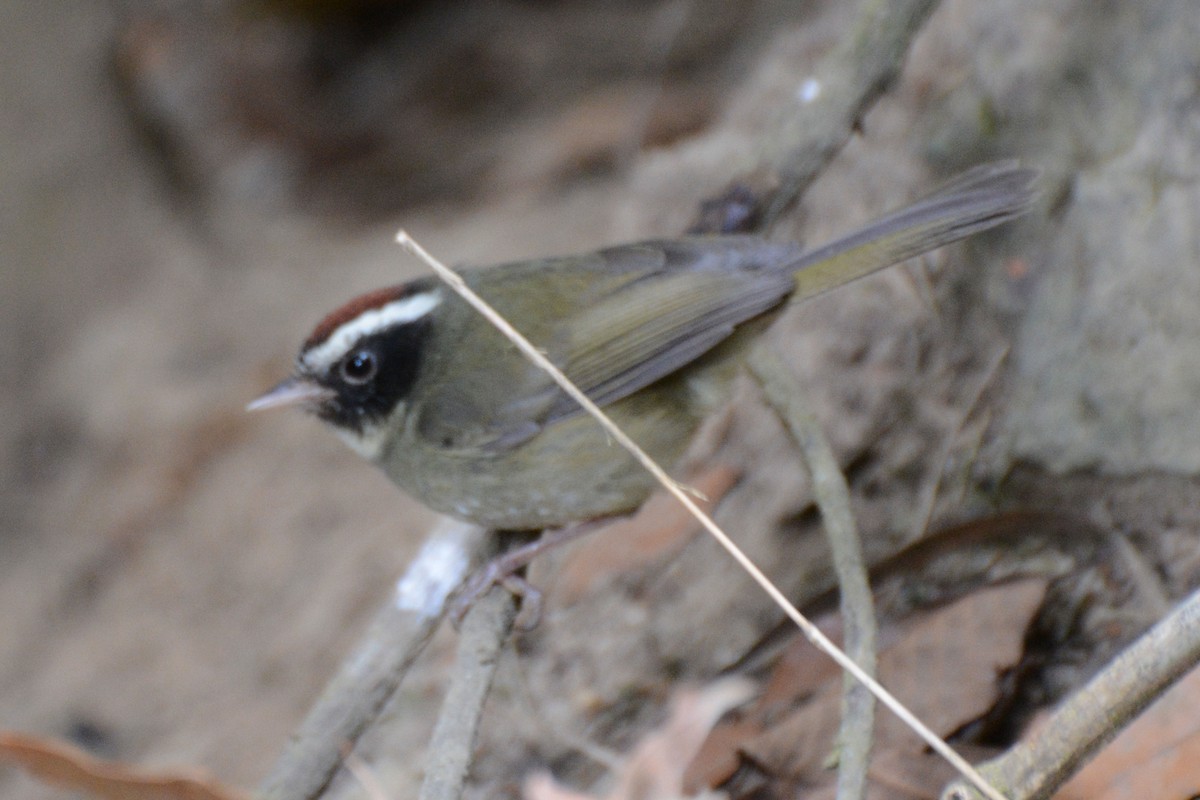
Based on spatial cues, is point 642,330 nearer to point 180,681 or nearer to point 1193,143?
point 1193,143

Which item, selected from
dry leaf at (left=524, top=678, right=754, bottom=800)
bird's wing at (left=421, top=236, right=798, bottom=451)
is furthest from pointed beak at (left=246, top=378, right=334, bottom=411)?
dry leaf at (left=524, top=678, right=754, bottom=800)

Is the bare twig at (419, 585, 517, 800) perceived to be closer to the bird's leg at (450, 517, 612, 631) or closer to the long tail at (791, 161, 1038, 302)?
the bird's leg at (450, 517, 612, 631)

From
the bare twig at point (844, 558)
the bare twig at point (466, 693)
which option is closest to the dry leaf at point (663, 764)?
the bare twig at point (466, 693)

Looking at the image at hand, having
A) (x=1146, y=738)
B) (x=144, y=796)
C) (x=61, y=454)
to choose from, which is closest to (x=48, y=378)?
(x=61, y=454)

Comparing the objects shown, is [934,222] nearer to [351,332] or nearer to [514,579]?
[514,579]

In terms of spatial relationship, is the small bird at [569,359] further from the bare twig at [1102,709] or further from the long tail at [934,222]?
the bare twig at [1102,709]

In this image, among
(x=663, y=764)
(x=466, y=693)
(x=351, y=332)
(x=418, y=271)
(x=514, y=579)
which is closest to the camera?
(x=663, y=764)

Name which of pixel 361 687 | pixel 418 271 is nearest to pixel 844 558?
pixel 361 687
